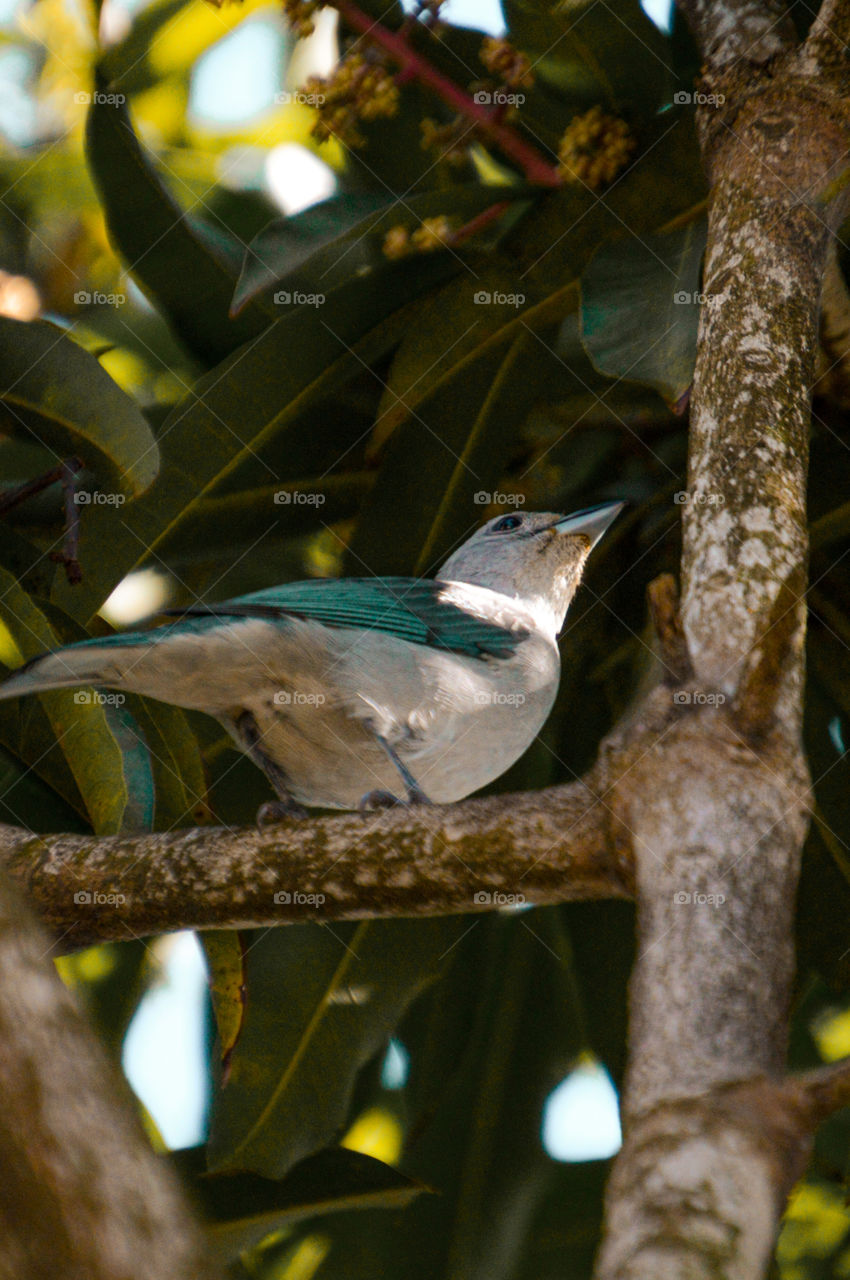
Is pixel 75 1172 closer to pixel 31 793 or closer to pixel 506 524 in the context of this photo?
pixel 31 793

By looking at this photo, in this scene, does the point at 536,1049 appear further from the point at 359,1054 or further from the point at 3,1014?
the point at 3,1014

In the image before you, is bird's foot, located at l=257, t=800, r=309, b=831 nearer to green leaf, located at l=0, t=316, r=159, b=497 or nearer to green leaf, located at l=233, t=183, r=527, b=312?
green leaf, located at l=0, t=316, r=159, b=497

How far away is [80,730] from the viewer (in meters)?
2.43

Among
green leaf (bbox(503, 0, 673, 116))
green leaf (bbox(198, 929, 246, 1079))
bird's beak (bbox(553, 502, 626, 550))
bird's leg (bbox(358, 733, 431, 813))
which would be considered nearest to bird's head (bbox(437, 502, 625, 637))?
A: bird's beak (bbox(553, 502, 626, 550))

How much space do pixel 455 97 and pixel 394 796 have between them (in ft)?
4.81

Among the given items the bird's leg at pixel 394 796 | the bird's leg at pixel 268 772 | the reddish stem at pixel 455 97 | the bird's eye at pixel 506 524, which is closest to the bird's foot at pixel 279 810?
the bird's leg at pixel 268 772

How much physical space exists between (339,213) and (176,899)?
160cm

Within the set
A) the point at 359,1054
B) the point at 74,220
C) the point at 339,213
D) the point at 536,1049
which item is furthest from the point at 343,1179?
the point at 74,220

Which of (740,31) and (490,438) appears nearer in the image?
(740,31)

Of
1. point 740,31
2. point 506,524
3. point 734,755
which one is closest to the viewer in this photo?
point 734,755

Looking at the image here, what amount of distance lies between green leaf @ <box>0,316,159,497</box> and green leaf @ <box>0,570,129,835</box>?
1.02 feet

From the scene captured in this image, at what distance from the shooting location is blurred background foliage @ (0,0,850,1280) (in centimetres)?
263

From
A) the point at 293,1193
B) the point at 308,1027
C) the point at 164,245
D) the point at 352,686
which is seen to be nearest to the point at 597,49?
the point at 164,245

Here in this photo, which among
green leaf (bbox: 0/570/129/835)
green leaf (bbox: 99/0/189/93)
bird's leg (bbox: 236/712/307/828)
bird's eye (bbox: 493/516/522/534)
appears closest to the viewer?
green leaf (bbox: 0/570/129/835)
